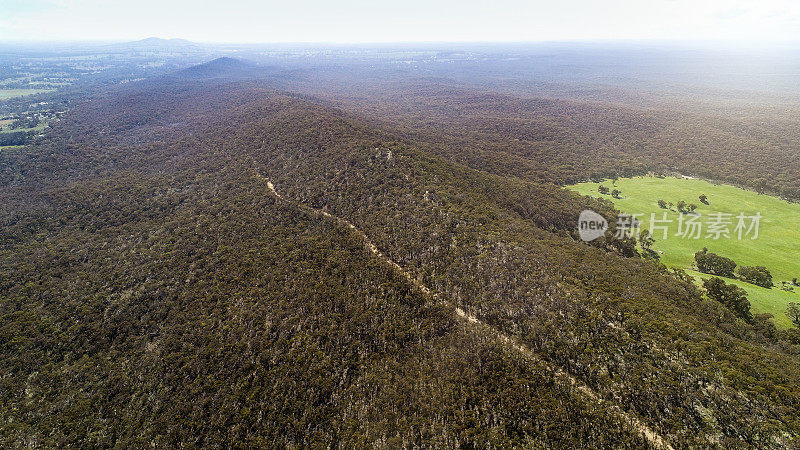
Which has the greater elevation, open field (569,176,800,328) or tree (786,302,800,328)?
open field (569,176,800,328)

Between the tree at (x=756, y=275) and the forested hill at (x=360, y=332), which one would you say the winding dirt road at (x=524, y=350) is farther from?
the tree at (x=756, y=275)

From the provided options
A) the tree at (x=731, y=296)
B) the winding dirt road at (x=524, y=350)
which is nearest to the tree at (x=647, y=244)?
the tree at (x=731, y=296)

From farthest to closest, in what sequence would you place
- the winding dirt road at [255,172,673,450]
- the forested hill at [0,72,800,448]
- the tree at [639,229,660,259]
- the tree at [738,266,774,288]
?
the tree at [639,229,660,259] → the tree at [738,266,774,288] → the forested hill at [0,72,800,448] → the winding dirt road at [255,172,673,450]

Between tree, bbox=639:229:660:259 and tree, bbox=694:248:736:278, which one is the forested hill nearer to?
tree, bbox=639:229:660:259

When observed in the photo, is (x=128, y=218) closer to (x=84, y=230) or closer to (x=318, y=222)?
(x=84, y=230)

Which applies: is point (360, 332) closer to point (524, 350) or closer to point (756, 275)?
point (524, 350)

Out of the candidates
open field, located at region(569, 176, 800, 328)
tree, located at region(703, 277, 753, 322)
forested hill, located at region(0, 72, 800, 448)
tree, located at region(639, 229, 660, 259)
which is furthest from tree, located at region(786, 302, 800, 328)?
tree, located at region(639, 229, 660, 259)

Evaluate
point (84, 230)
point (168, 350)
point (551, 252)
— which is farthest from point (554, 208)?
point (84, 230)
